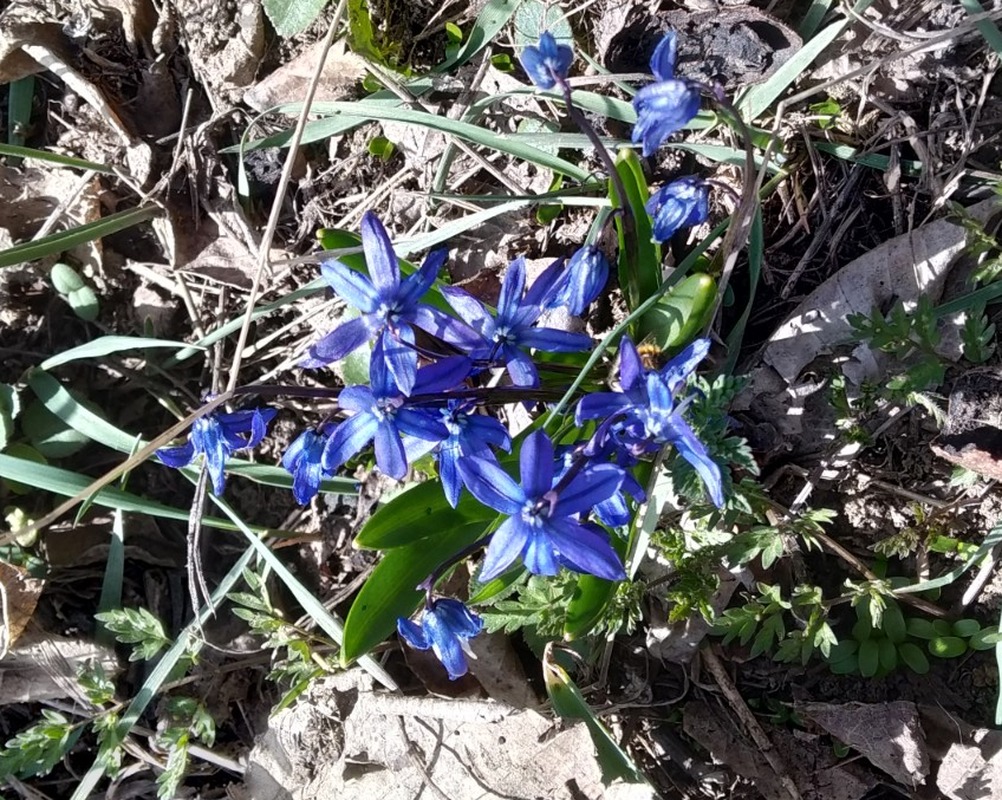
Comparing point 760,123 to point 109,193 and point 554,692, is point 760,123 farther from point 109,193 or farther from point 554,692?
point 109,193

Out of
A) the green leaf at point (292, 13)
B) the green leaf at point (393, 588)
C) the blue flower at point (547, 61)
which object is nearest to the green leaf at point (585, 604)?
the green leaf at point (393, 588)

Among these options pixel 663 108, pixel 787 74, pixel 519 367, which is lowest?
pixel 519 367

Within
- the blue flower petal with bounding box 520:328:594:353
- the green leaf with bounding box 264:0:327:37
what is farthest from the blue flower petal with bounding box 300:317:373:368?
the green leaf with bounding box 264:0:327:37

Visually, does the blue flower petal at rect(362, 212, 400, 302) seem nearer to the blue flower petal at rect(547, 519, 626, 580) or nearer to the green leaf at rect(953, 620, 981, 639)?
the blue flower petal at rect(547, 519, 626, 580)

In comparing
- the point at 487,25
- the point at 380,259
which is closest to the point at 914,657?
the point at 380,259

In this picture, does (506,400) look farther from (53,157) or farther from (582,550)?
(53,157)

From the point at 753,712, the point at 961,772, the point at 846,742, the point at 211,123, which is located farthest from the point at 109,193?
the point at 961,772

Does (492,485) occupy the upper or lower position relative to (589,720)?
upper
